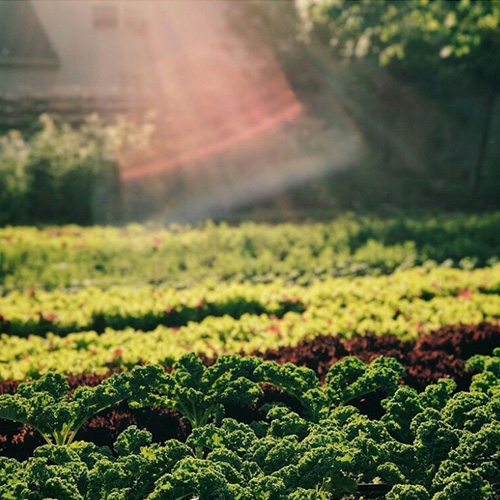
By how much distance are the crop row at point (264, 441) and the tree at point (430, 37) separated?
838 centimetres

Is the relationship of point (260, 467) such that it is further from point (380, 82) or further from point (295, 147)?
point (380, 82)

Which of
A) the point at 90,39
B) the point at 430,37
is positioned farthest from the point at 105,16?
the point at 430,37

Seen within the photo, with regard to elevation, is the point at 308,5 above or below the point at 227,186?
above

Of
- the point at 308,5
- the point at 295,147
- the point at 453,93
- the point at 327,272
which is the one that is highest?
the point at 308,5

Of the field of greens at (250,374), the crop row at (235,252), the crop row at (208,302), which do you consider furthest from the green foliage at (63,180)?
the crop row at (208,302)

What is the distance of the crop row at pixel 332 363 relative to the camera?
3.65m

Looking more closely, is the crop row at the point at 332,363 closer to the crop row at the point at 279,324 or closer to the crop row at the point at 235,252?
the crop row at the point at 279,324

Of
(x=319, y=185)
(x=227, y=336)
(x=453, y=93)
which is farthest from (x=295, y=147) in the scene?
(x=227, y=336)

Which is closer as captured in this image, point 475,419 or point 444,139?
point 475,419

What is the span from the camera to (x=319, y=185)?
16.2m

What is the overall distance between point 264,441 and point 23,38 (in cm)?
2568

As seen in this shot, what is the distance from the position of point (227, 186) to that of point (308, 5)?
189 inches

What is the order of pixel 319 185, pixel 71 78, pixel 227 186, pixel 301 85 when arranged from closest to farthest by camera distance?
pixel 227 186, pixel 319 185, pixel 301 85, pixel 71 78

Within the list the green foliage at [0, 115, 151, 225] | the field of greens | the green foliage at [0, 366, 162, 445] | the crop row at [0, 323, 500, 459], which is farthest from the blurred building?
the green foliage at [0, 366, 162, 445]
